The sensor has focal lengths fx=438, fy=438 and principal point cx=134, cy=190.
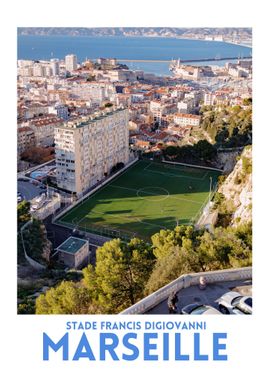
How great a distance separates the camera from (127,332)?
4375 millimetres

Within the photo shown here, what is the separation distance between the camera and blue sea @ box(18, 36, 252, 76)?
70938 millimetres

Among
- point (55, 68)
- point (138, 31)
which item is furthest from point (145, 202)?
point (138, 31)

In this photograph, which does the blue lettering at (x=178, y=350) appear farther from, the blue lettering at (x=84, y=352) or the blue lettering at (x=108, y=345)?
the blue lettering at (x=84, y=352)

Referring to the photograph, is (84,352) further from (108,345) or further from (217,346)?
(217,346)

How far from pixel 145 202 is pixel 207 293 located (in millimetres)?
12459

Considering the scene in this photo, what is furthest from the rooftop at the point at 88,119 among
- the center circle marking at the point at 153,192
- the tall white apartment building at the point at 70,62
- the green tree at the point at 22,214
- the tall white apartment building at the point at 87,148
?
the tall white apartment building at the point at 70,62

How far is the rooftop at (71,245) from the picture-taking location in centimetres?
1332

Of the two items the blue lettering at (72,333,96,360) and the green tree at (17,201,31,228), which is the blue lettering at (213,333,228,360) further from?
the green tree at (17,201,31,228)

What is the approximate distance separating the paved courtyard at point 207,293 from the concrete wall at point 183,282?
50 millimetres

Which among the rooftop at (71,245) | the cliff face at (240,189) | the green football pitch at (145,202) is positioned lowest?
the rooftop at (71,245)

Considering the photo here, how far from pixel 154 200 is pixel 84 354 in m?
13.6

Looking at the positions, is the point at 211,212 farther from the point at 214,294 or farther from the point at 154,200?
the point at 214,294

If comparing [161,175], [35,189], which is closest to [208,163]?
[161,175]

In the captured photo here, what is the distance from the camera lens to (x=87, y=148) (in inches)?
731
